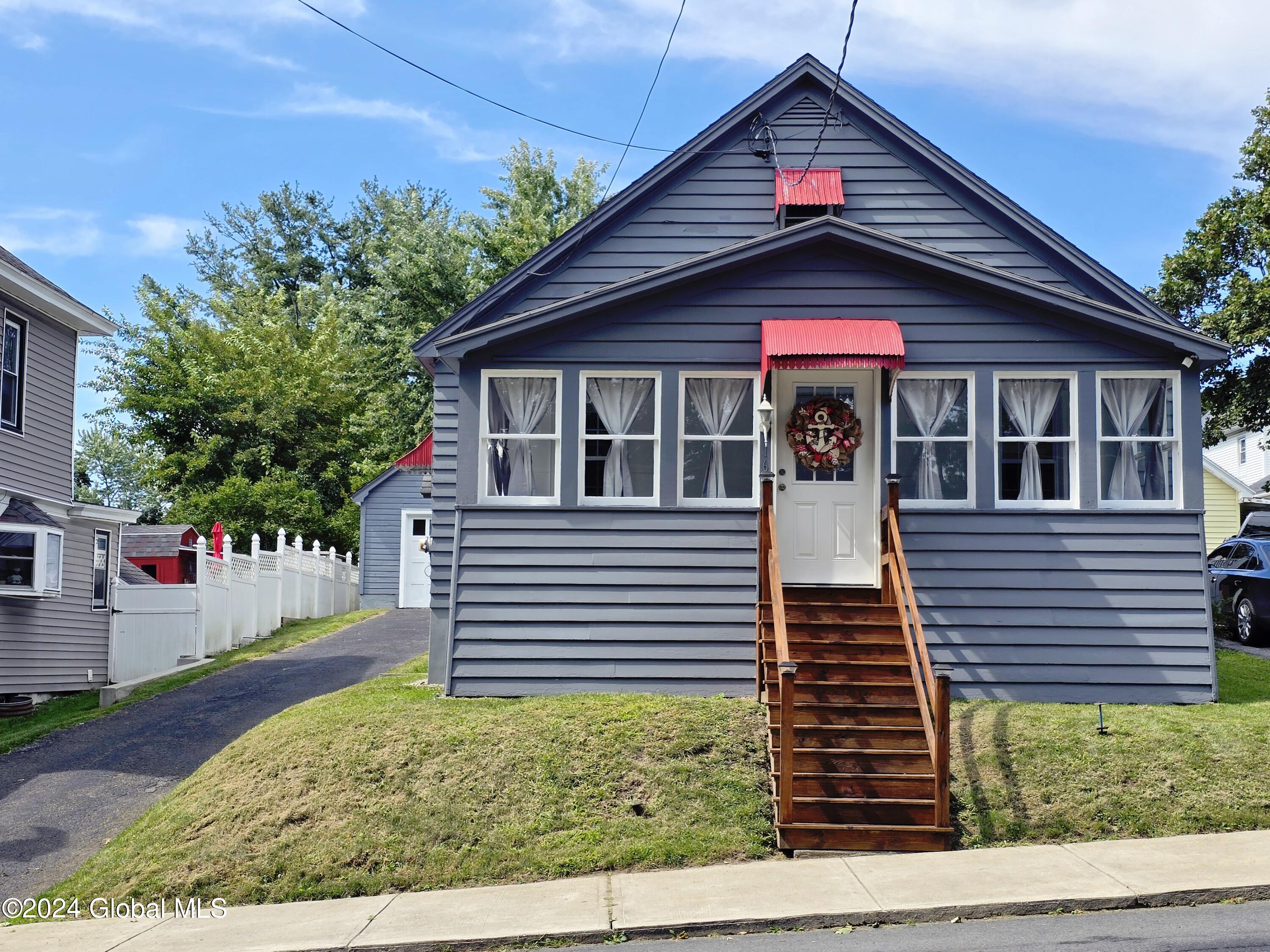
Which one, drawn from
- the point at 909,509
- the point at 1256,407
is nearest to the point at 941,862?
the point at 909,509

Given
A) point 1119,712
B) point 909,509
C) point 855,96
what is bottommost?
point 1119,712

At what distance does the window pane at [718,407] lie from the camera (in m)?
12.0

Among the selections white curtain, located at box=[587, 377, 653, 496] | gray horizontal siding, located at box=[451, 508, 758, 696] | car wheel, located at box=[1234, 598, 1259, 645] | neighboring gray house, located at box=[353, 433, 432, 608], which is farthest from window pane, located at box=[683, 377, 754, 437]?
neighboring gray house, located at box=[353, 433, 432, 608]

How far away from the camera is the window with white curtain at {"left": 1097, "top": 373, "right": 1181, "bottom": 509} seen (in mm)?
11695

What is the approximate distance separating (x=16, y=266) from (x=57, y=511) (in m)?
3.42

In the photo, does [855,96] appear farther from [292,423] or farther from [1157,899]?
[292,423]

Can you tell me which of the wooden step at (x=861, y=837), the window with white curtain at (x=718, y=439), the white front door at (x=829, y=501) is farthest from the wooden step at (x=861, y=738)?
the window with white curtain at (x=718, y=439)

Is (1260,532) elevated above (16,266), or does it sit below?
below

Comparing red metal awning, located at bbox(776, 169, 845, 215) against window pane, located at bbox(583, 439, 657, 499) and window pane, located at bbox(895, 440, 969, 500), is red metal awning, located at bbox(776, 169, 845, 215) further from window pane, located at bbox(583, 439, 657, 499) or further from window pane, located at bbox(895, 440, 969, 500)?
window pane, located at bbox(583, 439, 657, 499)

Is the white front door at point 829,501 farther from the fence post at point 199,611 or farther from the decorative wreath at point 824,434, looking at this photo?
the fence post at point 199,611

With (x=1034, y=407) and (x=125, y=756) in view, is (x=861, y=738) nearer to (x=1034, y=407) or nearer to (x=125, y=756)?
(x=1034, y=407)

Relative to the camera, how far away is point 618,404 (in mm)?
12141

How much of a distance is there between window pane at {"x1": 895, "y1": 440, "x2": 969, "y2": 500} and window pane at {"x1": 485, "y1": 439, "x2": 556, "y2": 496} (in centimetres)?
363

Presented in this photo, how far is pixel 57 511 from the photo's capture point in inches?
640
